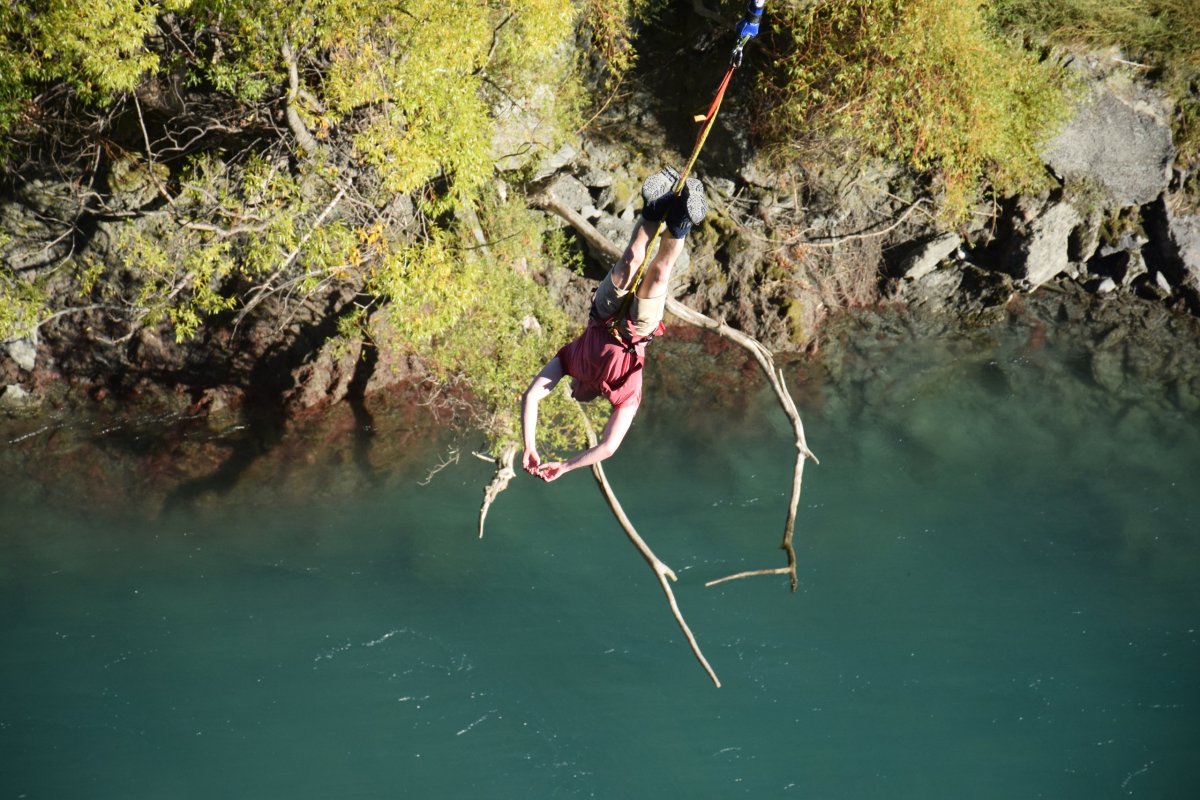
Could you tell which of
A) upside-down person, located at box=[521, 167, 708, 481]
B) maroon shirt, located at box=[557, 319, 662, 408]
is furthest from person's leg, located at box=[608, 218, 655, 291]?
maroon shirt, located at box=[557, 319, 662, 408]

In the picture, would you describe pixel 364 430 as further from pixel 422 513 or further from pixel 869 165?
pixel 869 165

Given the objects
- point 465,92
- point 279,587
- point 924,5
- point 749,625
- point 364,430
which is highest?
point 924,5

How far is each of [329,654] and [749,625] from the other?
312 centimetres

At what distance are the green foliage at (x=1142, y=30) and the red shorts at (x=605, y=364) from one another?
901cm

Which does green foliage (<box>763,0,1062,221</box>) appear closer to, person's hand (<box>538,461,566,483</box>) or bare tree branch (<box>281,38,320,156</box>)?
bare tree branch (<box>281,38,320,156</box>)

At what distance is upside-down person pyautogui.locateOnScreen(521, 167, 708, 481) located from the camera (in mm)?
4406

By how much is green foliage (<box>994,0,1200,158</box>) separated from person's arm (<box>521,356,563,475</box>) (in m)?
9.06

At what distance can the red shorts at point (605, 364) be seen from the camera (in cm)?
494

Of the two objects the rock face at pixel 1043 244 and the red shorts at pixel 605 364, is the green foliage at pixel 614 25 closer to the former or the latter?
the rock face at pixel 1043 244

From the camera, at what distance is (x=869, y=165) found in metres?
12.3

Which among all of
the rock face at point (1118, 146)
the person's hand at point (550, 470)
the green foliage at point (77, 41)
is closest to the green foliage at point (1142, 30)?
the rock face at point (1118, 146)

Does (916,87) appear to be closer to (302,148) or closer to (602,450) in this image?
(302,148)

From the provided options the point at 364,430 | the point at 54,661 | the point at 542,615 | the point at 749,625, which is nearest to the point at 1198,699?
the point at 749,625

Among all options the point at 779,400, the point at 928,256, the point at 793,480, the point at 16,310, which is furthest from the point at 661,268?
the point at 928,256
